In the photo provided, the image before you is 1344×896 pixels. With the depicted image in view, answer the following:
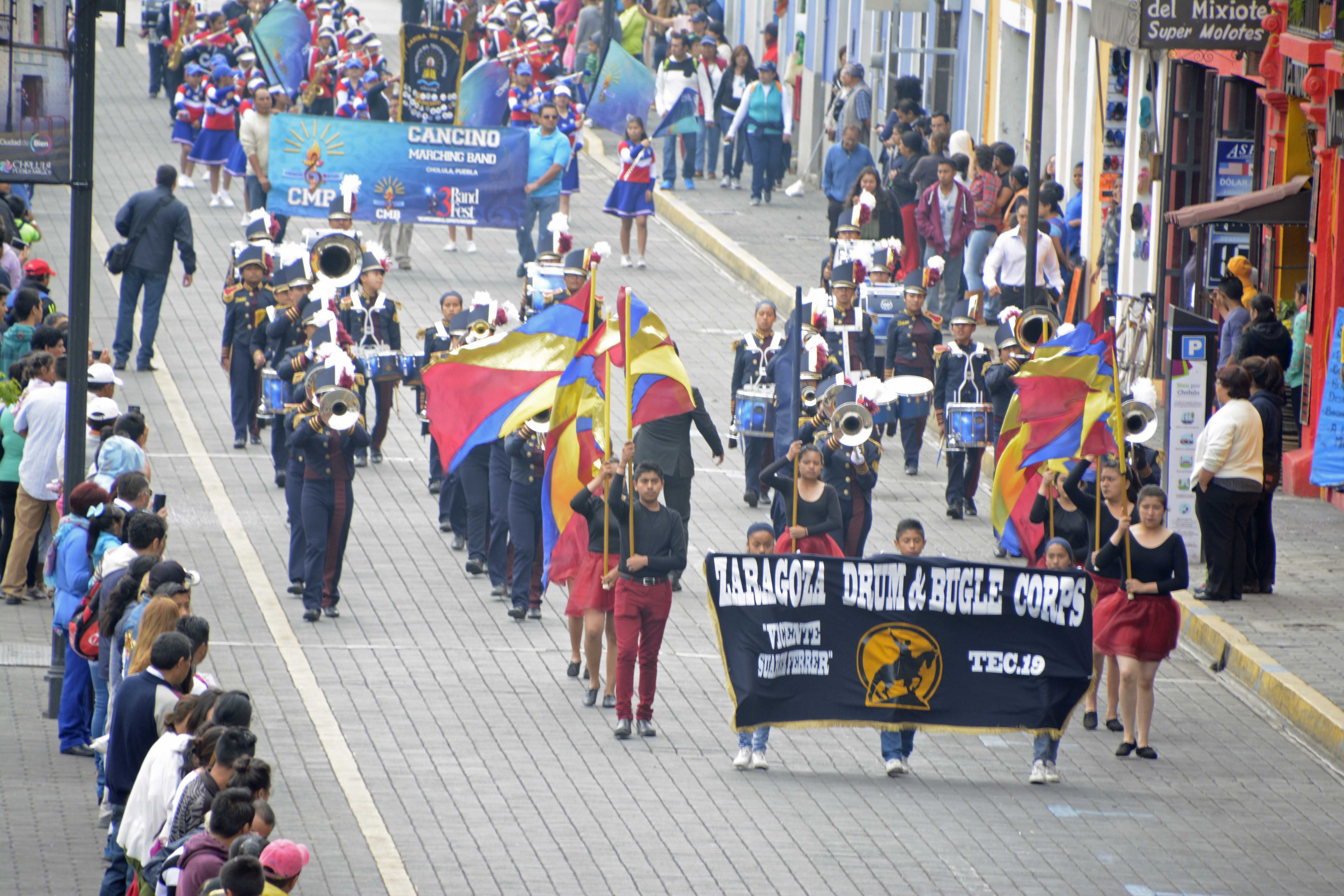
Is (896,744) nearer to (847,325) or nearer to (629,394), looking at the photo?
(629,394)

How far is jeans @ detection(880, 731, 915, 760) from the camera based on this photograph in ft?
41.5

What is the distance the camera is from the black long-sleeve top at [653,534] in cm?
1313

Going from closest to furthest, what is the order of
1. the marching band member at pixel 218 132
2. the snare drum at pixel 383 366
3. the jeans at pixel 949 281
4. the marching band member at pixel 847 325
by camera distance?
the snare drum at pixel 383 366
the marching band member at pixel 847 325
the jeans at pixel 949 281
the marching band member at pixel 218 132

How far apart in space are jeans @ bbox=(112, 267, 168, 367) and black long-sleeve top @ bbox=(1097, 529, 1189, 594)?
11820 mm

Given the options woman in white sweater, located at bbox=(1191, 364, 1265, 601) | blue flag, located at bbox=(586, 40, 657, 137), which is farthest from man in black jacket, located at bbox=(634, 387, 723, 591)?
blue flag, located at bbox=(586, 40, 657, 137)

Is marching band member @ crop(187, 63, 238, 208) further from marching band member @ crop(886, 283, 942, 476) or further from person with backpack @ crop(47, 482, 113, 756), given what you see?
person with backpack @ crop(47, 482, 113, 756)

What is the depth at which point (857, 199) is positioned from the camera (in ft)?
84.8

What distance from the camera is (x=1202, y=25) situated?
2042cm

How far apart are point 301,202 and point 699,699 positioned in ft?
47.5

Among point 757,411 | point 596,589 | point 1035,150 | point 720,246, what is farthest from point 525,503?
point 720,246

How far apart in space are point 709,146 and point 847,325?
16516mm

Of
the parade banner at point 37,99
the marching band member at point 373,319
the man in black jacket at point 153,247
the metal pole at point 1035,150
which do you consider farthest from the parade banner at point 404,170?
the parade banner at point 37,99

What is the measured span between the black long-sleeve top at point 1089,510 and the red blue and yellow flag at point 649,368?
2.47 m

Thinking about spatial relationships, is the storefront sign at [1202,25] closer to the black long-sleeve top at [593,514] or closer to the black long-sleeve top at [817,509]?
the black long-sleeve top at [817,509]
